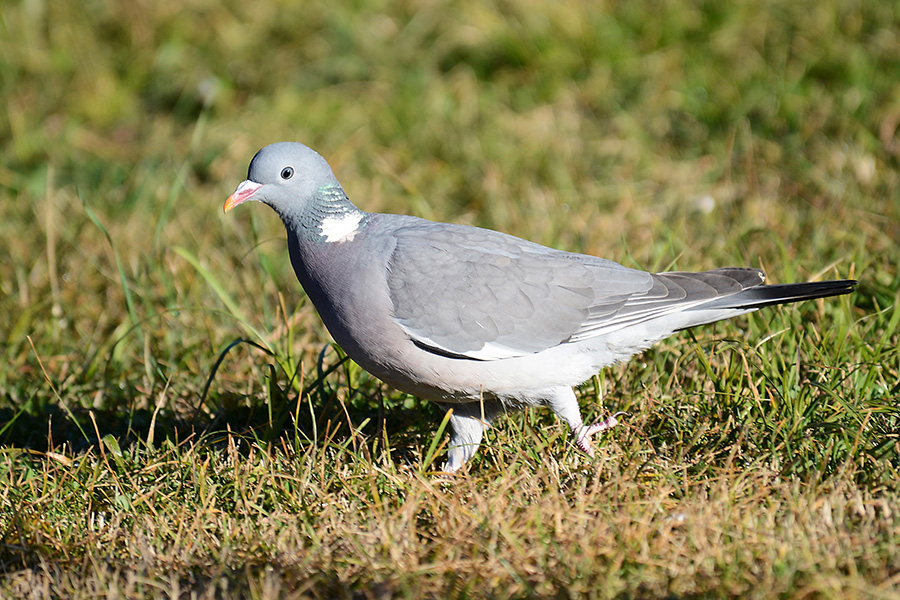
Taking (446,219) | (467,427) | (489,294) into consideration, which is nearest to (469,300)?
(489,294)

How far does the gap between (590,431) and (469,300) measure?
638 millimetres

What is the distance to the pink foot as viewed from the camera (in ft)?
10.3

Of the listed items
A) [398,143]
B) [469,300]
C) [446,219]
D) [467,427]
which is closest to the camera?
[469,300]

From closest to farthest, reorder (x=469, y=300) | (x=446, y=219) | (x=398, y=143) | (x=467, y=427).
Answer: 1. (x=469, y=300)
2. (x=467, y=427)
3. (x=446, y=219)
4. (x=398, y=143)

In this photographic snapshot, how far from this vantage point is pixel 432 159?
5.95 m

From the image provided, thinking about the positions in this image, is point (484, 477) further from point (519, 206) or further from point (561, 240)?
point (519, 206)

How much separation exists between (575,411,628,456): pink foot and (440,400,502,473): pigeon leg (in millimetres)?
329

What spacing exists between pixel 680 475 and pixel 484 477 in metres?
0.65

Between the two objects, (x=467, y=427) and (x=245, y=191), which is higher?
(x=245, y=191)

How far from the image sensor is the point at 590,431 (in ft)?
10.5

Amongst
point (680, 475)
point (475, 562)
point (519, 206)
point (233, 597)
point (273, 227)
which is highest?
point (519, 206)

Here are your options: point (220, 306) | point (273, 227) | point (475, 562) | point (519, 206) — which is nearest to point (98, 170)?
point (273, 227)

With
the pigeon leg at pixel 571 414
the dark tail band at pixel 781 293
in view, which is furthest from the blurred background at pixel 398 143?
the pigeon leg at pixel 571 414

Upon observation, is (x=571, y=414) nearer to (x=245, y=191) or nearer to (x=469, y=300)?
(x=469, y=300)
